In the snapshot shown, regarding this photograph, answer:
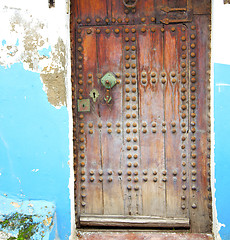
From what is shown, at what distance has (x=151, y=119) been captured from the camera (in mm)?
2258

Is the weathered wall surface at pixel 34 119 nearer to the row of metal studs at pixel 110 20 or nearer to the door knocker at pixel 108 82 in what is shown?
the row of metal studs at pixel 110 20

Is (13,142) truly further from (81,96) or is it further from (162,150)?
(162,150)

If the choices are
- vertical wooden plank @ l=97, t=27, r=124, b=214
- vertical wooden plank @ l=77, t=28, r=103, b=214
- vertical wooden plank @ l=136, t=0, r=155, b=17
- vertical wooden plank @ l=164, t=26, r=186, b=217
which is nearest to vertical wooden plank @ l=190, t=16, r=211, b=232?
vertical wooden plank @ l=164, t=26, r=186, b=217

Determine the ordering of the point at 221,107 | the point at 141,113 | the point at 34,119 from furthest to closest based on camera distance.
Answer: the point at 141,113 < the point at 34,119 < the point at 221,107

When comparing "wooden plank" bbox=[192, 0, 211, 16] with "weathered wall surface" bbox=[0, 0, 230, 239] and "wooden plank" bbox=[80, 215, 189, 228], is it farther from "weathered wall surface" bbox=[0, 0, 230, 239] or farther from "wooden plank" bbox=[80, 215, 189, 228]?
"wooden plank" bbox=[80, 215, 189, 228]

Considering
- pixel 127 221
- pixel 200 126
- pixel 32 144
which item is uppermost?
pixel 200 126

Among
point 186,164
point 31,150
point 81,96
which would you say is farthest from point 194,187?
point 31,150

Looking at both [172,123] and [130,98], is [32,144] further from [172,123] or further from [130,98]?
[172,123]

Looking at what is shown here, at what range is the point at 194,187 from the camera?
2.24 meters

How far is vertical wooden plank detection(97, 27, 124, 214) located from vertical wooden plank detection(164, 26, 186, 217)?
0.35m

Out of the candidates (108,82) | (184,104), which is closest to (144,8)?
(108,82)

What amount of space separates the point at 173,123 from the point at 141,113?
0.82 ft

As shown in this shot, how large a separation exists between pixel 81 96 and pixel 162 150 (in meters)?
0.74

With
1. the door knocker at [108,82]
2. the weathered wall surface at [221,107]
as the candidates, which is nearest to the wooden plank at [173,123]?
the weathered wall surface at [221,107]
